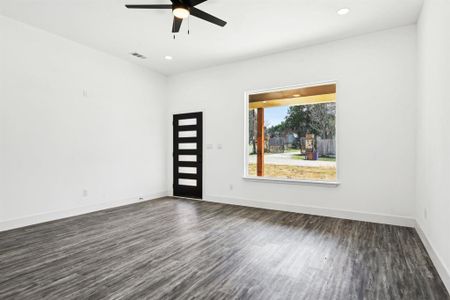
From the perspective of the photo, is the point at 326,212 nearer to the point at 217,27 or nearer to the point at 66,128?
the point at 217,27

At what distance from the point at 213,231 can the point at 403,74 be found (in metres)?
3.95

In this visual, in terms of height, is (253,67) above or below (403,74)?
above

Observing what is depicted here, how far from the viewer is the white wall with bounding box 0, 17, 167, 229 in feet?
12.7

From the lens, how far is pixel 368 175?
13.9ft

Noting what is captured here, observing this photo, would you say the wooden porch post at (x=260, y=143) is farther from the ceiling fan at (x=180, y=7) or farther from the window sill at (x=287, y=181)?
the ceiling fan at (x=180, y=7)

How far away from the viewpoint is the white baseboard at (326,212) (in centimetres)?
398

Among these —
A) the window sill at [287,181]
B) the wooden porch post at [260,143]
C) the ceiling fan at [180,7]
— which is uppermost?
the ceiling fan at [180,7]

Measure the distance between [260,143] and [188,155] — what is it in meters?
1.93

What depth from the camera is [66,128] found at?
14.9 ft

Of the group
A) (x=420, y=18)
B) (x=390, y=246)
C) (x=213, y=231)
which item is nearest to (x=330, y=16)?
(x=420, y=18)

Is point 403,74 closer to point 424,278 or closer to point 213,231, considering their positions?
point 424,278

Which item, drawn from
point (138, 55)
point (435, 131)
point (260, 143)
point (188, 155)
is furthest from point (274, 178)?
point (138, 55)

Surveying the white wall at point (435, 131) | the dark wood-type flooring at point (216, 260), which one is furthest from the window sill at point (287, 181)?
the white wall at point (435, 131)

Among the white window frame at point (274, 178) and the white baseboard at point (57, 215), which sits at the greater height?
the white window frame at point (274, 178)
